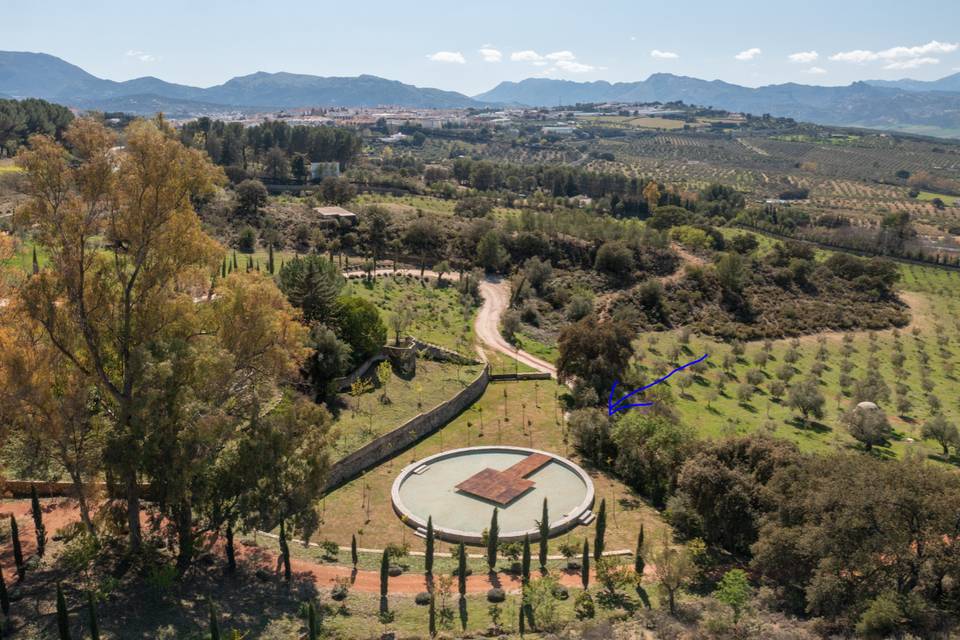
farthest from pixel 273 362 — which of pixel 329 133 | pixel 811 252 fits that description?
pixel 329 133

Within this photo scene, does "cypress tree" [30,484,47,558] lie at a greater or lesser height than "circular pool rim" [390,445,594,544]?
greater

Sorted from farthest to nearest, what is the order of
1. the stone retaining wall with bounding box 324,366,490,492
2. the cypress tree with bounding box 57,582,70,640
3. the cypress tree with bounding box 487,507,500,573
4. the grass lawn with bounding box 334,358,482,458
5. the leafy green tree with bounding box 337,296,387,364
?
the leafy green tree with bounding box 337,296,387,364 → the grass lawn with bounding box 334,358,482,458 → the stone retaining wall with bounding box 324,366,490,492 → the cypress tree with bounding box 487,507,500,573 → the cypress tree with bounding box 57,582,70,640

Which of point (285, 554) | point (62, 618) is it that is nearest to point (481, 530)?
point (285, 554)

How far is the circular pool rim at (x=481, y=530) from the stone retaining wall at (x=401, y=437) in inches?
92.7

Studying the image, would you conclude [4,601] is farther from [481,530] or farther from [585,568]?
[585,568]

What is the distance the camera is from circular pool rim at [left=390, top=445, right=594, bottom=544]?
37.6 m

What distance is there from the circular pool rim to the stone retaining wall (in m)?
2.35

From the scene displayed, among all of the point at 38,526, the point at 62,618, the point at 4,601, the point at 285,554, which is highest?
the point at 62,618

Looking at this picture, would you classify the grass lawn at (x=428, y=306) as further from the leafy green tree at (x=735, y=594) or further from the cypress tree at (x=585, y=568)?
the leafy green tree at (x=735, y=594)

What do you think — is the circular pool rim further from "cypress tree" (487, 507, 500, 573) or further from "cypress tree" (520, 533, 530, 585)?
"cypress tree" (520, 533, 530, 585)

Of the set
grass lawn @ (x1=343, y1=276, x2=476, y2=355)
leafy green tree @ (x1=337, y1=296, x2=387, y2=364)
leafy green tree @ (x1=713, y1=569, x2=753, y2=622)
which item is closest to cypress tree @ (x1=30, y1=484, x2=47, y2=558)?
leafy green tree @ (x1=337, y1=296, x2=387, y2=364)

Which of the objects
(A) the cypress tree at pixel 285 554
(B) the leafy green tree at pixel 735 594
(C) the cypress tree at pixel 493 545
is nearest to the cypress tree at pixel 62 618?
(A) the cypress tree at pixel 285 554

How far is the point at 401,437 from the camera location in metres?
49.2

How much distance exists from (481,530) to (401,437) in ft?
41.3
